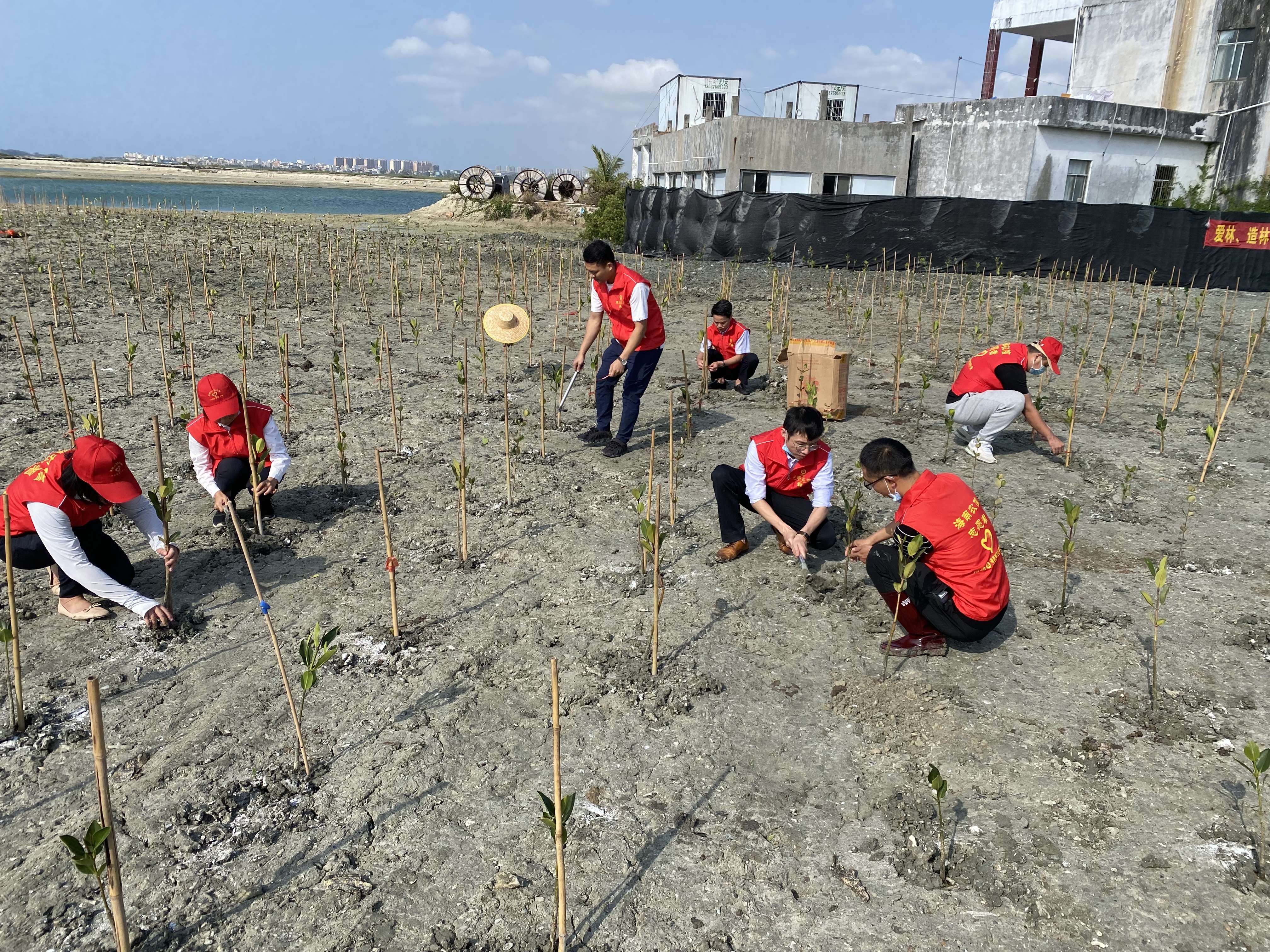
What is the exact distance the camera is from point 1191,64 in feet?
67.1

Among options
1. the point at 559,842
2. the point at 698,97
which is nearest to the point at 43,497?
the point at 559,842

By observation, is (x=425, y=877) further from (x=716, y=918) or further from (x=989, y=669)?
(x=989, y=669)

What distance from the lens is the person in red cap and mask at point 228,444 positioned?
163 inches

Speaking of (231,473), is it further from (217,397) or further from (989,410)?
(989,410)

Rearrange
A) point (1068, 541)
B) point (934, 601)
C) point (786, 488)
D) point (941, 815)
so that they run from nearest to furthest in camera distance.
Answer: point (941, 815), point (934, 601), point (1068, 541), point (786, 488)

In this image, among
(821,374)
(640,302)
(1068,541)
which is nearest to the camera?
(1068,541)

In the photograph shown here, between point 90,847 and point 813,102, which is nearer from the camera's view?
point 90,847

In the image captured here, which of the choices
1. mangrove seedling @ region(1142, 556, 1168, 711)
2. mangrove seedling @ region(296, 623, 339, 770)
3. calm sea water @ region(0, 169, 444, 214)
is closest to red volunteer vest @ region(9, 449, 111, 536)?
mangrove seedling @ region(296, 623, 339, 770)

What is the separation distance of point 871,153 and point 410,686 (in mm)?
22259

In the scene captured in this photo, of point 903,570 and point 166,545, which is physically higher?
point 903,570

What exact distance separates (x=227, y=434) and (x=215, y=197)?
75.7m

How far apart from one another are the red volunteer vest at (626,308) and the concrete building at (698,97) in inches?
1177

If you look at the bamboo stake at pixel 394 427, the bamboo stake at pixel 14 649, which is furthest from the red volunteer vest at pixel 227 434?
the bamboo stake at pixel 14 649

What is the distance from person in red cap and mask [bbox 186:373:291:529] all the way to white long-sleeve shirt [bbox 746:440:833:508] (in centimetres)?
250
